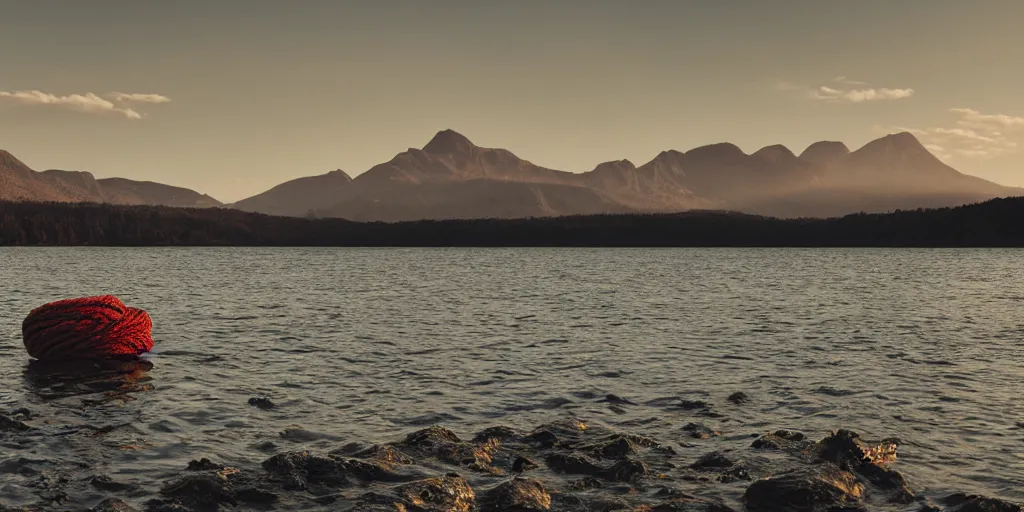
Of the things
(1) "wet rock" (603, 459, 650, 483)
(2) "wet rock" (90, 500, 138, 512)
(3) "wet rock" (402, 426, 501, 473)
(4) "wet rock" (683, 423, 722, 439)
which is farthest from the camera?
(4) "wet rock" (683, 423, 722, 439)

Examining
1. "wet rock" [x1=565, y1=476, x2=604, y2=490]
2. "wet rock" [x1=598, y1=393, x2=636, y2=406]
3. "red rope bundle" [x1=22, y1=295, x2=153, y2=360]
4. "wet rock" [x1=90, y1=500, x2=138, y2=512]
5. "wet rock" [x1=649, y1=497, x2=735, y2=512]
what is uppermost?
"red rope bundle" [x1=22, y1=295, x2=153, y2=360]

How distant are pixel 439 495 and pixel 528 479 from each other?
64.5 inches

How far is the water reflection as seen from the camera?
22000mm

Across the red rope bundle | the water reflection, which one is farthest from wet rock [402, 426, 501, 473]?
the red rope bundle

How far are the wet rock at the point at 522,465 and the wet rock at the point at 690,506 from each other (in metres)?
3.08

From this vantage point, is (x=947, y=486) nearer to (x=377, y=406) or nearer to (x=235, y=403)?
(x=377, y=406)

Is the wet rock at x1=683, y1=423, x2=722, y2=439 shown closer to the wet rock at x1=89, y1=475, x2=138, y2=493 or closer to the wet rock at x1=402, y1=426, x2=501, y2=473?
the wet rock at x1=402, y1=426, x2=501, y2=473

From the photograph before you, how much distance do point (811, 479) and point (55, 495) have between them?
13.3 m

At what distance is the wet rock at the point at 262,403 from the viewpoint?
2094cm

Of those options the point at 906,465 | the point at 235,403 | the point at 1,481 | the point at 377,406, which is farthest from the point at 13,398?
the point at 906,465

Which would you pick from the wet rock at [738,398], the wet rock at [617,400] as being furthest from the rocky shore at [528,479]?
the wet rock at [738,398]

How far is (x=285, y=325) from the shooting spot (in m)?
43.0

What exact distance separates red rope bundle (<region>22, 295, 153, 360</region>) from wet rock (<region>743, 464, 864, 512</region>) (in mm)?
22826

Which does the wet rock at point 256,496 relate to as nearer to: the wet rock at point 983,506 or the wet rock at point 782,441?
the wet rock at point 782,441
